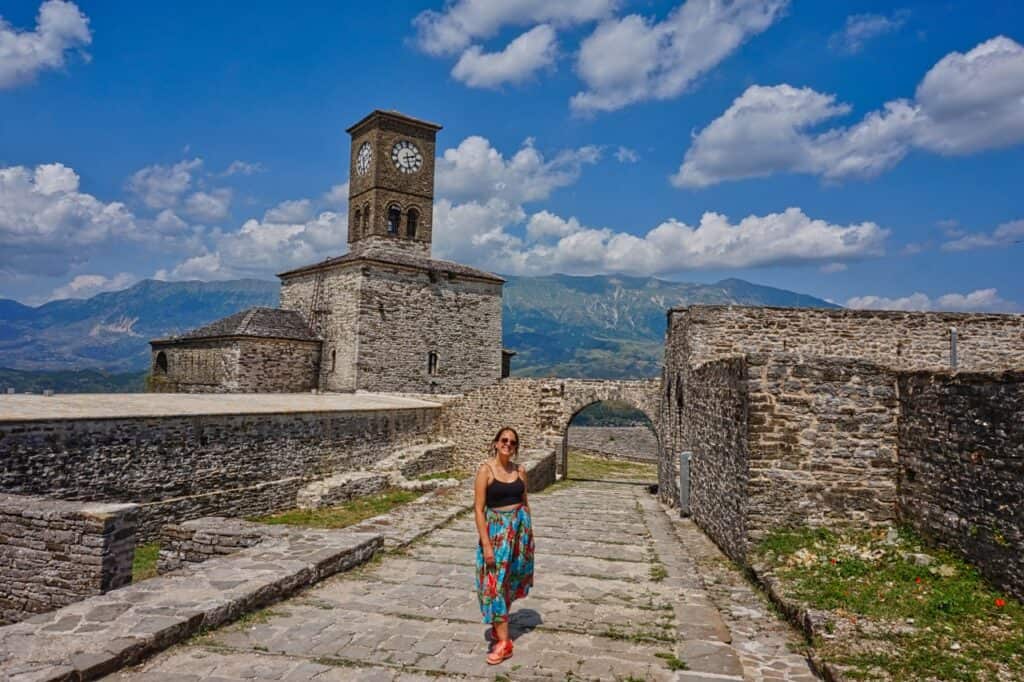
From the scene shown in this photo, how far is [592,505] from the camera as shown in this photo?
578 inches

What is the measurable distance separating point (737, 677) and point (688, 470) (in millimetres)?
7997

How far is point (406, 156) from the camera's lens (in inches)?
1264

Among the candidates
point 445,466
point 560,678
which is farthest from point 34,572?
point 445,466

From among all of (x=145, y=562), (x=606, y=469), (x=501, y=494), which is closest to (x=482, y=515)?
(x=501, y=494)

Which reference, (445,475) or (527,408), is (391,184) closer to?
(527,408)

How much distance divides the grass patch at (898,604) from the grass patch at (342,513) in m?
9.97

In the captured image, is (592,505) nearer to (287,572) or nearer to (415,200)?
(287,572)

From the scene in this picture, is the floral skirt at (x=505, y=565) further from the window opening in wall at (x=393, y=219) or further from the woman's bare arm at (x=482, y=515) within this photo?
the window opening in wall at (x=393, y=219)

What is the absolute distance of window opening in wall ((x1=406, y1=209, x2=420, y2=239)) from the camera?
1264 inches

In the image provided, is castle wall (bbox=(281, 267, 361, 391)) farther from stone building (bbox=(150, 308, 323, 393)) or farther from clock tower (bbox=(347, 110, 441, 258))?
clock tower (bbox=(347, 110, 441, 258))

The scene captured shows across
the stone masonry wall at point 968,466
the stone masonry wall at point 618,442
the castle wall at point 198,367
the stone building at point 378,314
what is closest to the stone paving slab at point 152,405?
the castle wall at point 198,367

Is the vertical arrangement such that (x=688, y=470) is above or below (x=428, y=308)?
below

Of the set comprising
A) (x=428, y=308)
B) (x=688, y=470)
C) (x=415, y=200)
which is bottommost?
(x=688, y=470)

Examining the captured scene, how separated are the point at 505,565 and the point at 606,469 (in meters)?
26.7
